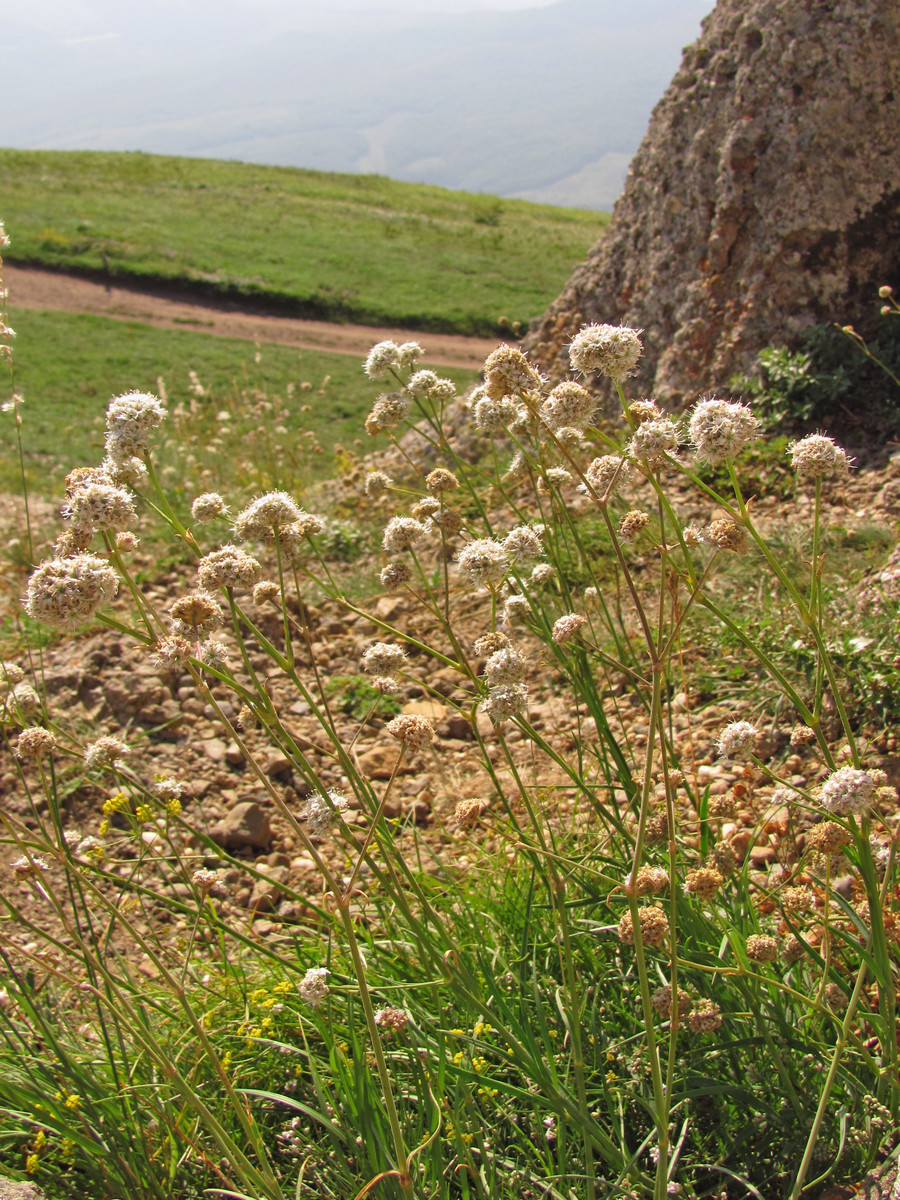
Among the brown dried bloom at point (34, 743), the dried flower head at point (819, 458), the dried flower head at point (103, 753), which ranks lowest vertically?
the dried flower head at point (103, 753)

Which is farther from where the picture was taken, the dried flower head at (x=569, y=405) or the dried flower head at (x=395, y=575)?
the dried flower head at (x=395, y=575)

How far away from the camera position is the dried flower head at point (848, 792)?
1259 mm

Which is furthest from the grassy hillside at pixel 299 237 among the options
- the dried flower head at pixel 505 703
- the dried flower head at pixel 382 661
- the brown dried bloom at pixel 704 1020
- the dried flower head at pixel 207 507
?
the brown dried bloom at pixel 704 1020

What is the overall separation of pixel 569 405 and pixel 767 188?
507 cm

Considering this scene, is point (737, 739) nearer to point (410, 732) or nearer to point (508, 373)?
point (410, 732)

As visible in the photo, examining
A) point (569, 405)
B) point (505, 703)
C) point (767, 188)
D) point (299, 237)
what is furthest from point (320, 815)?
point (299, 237)

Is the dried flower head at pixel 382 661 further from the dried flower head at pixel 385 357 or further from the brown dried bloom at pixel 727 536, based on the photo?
the dried flower head at pixel 385 357

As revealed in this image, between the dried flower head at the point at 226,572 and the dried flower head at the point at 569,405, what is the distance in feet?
2.31

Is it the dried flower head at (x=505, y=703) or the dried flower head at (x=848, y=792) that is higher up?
the dried flower head at (x=505, y=703)

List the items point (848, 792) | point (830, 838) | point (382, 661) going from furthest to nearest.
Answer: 1. point (382, 661)
2. point (830, 838)
3. point (848, 792)

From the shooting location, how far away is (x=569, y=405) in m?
1.70

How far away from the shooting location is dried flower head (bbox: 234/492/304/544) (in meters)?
1.77

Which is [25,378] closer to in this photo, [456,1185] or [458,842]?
[458,842]

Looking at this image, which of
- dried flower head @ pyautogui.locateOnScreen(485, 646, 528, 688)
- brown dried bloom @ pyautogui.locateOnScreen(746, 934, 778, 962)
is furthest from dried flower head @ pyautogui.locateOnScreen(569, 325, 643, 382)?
brown dried bloom @ pyautogui.locateOnScreen(746, 934, 778, 962)
